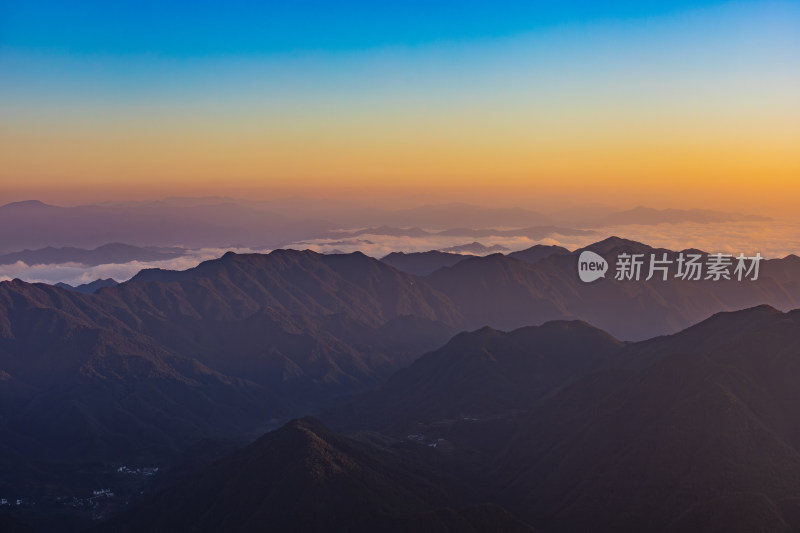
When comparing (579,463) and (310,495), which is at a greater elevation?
(579,463)

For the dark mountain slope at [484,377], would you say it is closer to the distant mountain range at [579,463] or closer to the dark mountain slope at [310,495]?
the distant mountain range at [579,463]

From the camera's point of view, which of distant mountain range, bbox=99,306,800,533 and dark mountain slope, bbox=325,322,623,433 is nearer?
distant mountain range, bbox=99,306,800,533

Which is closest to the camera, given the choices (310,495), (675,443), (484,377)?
(310,495)

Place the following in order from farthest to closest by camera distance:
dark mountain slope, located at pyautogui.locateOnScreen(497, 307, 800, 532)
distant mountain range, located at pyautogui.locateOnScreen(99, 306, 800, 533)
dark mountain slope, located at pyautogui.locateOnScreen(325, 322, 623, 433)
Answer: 1. dark mountain slope, located at pyautogui.locateOnScreen(325, 322, 623, 433)
2. dark mountain slope, located at pyautogui.locateOnScreen(497, 307, 800, 532)
3. distant mountain range, located at pyautogui.locateOnScreen(99, 306, 800, 533)

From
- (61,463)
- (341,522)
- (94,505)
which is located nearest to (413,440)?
(341,522)

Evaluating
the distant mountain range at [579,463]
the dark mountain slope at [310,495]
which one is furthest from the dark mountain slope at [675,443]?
the dark mountain slope at [310,495]

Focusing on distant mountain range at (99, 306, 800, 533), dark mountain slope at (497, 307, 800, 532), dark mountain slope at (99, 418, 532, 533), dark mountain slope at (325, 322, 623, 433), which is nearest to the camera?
dark mountain slope at (99, 418, 532, 533)

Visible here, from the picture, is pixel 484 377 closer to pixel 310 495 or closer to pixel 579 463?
pixel 579 463

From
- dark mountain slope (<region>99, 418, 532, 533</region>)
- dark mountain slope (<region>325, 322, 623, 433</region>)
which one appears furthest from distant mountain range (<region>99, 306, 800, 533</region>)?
dark mountain slope (<region>325, 322, 623, 433</region>)

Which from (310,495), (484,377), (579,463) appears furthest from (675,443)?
(484,377)

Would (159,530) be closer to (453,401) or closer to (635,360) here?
(453,401)

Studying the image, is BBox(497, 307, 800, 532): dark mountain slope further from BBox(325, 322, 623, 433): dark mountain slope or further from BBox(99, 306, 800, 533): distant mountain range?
BBox(325, 322, 623, 433): dark mountain slope
